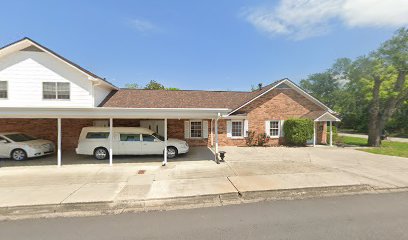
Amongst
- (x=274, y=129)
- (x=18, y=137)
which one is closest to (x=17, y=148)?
(x=18, y=137)

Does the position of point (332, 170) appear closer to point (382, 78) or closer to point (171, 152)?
point (171, 152)

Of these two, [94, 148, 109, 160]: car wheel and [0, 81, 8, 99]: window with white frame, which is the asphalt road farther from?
[0, 81, 8, 99]: window with white frame

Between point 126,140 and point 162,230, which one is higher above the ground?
point 126,140

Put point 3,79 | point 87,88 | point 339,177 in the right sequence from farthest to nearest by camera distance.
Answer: point 87,88 → point 3,79 → point 339,177

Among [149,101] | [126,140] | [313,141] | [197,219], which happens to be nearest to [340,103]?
[313,141]

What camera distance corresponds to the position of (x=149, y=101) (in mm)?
17469

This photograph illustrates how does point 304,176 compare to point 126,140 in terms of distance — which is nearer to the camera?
point 304,176

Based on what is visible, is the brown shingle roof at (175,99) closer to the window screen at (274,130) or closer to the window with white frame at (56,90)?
the window with white frame at (56,90)

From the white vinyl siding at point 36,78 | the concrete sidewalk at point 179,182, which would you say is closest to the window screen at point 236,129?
the concrete sidewalk at point 179,182

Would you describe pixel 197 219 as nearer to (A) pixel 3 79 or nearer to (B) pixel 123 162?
(B) pixel 123 162

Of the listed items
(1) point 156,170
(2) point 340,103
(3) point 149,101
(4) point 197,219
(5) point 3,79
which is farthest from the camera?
(2) point 340,103

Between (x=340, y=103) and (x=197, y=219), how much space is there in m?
52.5

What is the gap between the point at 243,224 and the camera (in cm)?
477

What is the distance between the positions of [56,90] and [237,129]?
12.6 metres
